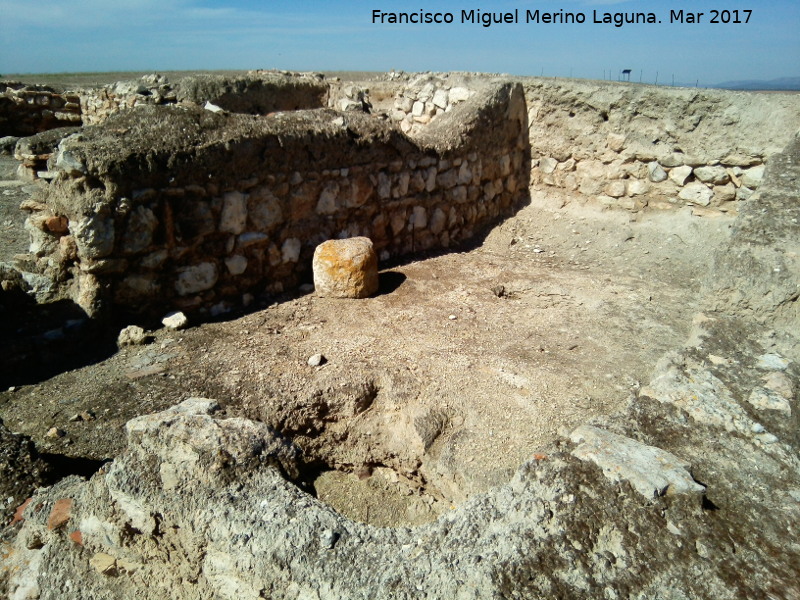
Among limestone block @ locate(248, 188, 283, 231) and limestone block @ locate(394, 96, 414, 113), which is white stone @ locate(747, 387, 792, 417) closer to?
limestone block @ locate(248, 188, 283, 231)

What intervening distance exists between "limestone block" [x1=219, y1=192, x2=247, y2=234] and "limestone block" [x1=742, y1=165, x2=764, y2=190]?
4.82 metres

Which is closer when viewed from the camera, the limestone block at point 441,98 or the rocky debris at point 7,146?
the limestone block at point 441,98

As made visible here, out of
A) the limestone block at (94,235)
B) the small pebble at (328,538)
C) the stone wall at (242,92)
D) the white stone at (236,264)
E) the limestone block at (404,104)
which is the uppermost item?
the stone wall at (242,92)

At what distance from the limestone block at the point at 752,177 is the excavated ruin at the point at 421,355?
0.07 ft

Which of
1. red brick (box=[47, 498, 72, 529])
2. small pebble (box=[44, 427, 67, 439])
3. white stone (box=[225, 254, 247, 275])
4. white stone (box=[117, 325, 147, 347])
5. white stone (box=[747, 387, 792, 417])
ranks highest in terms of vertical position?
white stone (box=[225, 254, 247, 275])

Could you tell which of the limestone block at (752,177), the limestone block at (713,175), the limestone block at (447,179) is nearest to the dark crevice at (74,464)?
the limestone block at (447,179)

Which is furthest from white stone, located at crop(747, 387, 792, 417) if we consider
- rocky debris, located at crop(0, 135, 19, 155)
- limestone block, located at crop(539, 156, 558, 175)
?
rocky debris, located at crop(0, 135, 19, 155)

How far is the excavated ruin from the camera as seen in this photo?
1880 millimetres

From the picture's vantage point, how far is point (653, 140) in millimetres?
6180

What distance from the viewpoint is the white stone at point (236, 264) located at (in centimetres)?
463

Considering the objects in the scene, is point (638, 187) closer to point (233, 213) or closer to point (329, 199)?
point (329, 199)

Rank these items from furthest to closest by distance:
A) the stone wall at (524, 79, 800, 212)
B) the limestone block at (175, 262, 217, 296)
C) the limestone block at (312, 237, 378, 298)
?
the stone wall at (524, 79, 800, 212), the limestone block at (312, 237, 378, 298), the limestone block at (175, 262, 217, 296)

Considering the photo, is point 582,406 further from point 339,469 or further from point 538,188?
point 538,188

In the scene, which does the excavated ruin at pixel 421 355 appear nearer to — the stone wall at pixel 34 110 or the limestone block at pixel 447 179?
the limestone block at pixel 447 179
